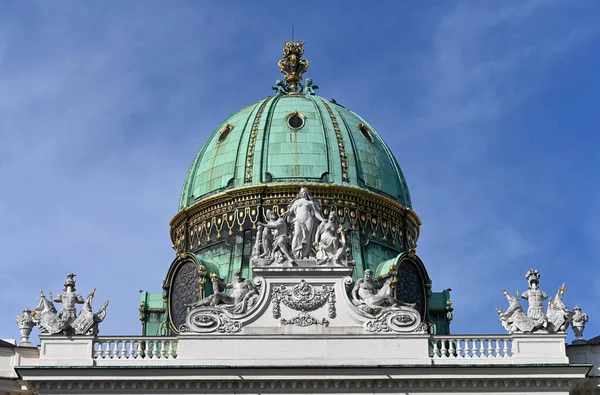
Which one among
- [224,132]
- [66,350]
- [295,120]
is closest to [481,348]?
[66,350]

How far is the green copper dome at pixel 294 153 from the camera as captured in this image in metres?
52.2

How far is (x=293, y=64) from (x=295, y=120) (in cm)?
365

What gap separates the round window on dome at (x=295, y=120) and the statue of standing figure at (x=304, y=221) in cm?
734

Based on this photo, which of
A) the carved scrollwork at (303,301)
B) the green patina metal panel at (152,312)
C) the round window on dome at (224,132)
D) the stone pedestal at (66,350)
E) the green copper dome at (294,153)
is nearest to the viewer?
the stone pedestal at (66,350)

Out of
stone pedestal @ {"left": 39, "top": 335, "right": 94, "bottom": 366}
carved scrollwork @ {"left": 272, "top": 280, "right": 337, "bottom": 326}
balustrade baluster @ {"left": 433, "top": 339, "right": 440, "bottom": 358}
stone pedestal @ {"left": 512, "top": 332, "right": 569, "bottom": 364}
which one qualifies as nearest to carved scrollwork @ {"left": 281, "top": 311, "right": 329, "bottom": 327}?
carved scrollwork @ {"left": 272, "top": 280, "right": 337, "bottom": 326}

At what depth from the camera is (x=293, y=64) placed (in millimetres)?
56719

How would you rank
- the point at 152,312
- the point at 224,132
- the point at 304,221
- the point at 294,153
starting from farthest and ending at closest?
the point at 224,132 < the point at 294,153 < the point at 152,312 < the point at 304,221

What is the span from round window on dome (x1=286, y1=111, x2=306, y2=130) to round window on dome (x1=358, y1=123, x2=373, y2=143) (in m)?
1.96

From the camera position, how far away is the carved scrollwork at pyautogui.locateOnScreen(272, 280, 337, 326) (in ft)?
144

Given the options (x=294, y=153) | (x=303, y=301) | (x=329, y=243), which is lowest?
(x=303, y=301)

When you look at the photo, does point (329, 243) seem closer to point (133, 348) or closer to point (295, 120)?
point (133, 348)

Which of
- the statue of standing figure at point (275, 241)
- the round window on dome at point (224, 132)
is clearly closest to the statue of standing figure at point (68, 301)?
the statue of standing figure at point (275, 241)

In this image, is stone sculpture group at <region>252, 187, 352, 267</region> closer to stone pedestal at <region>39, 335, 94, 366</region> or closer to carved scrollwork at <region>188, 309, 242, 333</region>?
carved scrollwork at <region>188, 309, 242, 333</region>

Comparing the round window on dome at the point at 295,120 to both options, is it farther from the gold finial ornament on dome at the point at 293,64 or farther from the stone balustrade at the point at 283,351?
the stone balustrade at the point at 283,351
